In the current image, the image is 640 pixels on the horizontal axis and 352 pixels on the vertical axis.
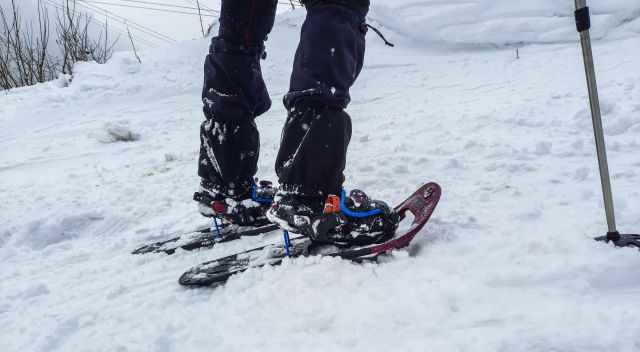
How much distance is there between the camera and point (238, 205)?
1732mm

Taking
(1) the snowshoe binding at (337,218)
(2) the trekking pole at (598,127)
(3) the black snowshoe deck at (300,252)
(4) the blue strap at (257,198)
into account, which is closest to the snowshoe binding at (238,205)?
(4) the blue strap at (257,198)

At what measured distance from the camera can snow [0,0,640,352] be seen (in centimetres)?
96

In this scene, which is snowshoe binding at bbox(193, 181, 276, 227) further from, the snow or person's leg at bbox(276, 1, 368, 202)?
person's leg at bbox(276, 1, 368, 202)

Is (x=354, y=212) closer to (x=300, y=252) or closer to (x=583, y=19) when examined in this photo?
(x=300, y=252)

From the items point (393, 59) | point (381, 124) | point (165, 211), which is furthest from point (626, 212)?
point (393, 59)

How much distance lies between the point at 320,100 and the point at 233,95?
0.54m

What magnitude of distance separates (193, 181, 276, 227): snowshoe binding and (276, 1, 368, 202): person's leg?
0.47 m

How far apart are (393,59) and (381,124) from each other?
338cm

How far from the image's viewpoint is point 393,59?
6.55 metres

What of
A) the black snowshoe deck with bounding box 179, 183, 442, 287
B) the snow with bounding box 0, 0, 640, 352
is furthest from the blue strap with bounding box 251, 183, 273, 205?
the black snowshoe deck with bounding box 179, 183, 442, 287

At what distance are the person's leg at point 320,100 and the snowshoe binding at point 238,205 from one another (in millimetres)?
473

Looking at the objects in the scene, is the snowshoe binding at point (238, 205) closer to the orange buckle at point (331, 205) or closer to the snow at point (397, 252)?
the snow at point (397, 252)

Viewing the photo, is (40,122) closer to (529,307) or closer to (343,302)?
(343,302)

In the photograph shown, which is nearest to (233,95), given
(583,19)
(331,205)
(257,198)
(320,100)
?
(257,198)
